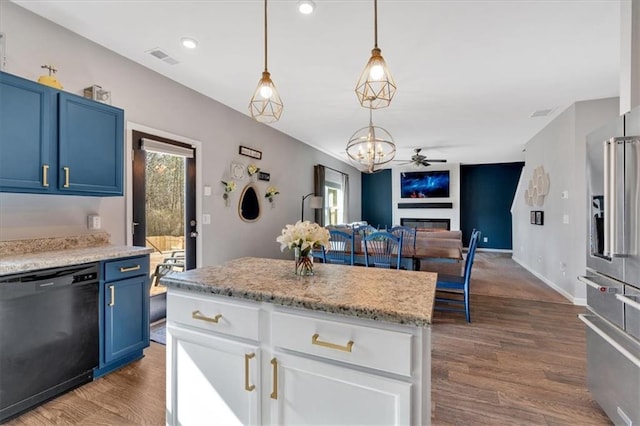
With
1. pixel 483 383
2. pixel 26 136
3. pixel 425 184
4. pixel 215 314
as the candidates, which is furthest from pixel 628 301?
pixel 425 184

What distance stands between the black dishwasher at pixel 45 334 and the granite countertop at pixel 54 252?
52 mm

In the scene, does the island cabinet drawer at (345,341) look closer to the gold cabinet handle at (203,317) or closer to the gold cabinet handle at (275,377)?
the gold cabinet handle at (275,377)

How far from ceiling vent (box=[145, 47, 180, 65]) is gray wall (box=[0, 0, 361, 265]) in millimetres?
308

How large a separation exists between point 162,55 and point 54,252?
1.97 m

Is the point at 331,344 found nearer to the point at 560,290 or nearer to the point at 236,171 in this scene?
the point at 236,171

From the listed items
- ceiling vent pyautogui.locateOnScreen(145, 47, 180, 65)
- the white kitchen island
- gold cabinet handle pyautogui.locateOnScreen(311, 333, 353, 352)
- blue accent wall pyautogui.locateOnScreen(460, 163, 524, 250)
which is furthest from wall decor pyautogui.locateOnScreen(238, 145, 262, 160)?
blue accent wall pyautogui.locateOnScreen(460, 163, 524, 250)

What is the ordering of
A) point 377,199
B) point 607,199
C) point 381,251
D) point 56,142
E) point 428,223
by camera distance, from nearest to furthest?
point 607,199, point 56,142, point 381,251, point 428,223, point 377,199

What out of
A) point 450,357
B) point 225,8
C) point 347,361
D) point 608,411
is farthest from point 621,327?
point 225,8

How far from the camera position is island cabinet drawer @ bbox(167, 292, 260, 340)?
131 centimetres

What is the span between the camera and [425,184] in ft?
31.9

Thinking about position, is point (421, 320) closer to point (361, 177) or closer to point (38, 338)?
point (38, 338)

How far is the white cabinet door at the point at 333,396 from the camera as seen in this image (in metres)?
1.06

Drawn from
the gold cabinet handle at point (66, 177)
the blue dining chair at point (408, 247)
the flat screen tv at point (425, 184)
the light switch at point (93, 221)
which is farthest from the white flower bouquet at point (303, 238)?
the flat screen tv at point (425, 184)

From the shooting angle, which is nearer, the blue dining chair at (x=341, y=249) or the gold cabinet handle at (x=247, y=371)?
the gold cabinet handle at (x=247, y=371)
